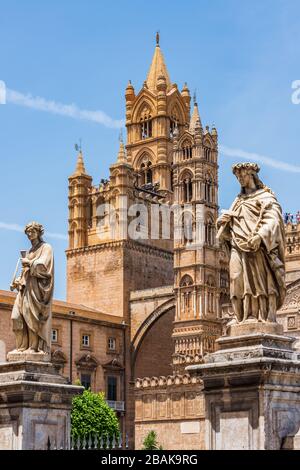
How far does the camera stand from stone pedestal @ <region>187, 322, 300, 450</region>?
375 inches

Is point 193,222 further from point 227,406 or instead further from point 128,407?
point 227,406

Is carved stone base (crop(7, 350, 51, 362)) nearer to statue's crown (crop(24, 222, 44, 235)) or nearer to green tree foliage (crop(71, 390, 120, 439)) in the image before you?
statue's crown (crop(24, 222, 44, 235))

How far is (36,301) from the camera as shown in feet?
40.8

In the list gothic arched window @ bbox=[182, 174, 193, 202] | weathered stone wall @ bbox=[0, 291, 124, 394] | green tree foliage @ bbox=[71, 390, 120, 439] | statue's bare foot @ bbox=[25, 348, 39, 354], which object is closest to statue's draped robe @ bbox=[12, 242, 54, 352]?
statue's bare foot @ bbox=[25, 348, 39, 354]

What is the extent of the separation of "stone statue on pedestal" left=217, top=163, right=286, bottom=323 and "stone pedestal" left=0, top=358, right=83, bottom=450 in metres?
3.56

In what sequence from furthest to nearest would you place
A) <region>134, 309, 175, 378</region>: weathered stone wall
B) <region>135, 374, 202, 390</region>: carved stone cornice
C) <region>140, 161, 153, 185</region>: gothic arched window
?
<region>140, 161, 153, 185</region>: gothic arched window, <region>134, 309, 175, 378</region>: weathered stone wall, <region>135, 374, 202, 390</region>: carved stone cornice

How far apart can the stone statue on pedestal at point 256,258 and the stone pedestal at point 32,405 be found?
3.56 meters

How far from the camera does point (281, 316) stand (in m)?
58.8

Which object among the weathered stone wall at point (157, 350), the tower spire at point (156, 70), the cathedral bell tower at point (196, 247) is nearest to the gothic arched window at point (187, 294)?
the cathedral bell tower at point (196, 247)

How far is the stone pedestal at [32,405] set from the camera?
12.3m

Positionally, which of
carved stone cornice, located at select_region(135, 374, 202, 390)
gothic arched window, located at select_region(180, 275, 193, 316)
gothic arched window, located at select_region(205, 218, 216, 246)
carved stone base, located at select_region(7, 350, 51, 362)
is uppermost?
gothic arched window, located at select_region(205, 218, 216, 246)

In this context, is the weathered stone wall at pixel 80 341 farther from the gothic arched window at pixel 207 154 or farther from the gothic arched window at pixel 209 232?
the gothic arched window at pixel 207 154
